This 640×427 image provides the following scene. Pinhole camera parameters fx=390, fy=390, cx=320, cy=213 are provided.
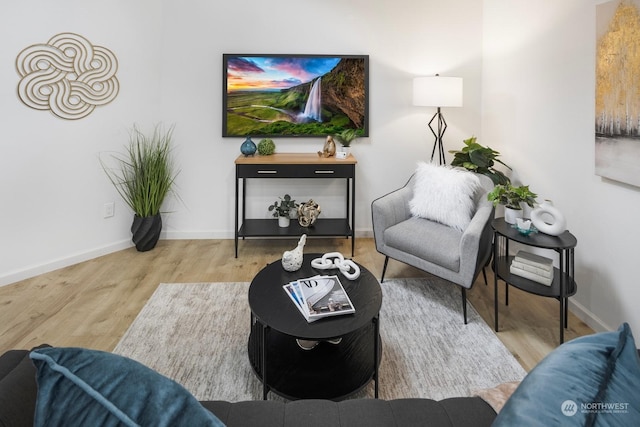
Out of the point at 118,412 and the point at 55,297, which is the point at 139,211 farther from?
the point at 118,412

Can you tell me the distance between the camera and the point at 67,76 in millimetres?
3113

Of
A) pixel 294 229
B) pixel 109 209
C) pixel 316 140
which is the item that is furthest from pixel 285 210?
pixel 109 209

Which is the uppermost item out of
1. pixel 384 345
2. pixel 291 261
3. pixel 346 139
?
pixel 346 139

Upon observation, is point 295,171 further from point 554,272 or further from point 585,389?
point 585,389

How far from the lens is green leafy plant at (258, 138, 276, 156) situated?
12.3 ft

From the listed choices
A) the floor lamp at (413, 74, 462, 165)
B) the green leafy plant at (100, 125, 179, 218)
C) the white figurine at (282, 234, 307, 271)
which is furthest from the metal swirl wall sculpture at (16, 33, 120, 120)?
the floor lamp at (413, 74, 462, 165)

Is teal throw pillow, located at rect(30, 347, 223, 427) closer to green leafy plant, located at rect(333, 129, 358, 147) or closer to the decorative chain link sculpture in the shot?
the decorative chain link sculpture

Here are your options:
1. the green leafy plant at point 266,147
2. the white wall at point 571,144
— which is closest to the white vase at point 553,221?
the white wall at point 571,144

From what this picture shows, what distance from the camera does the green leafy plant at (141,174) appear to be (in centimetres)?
352

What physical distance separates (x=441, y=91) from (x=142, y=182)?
2778mm

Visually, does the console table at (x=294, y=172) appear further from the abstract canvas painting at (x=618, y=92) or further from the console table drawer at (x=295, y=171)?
the abstract canvas painting at (x=618, y=92)

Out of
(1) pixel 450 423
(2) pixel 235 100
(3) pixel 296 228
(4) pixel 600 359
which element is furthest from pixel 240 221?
(4) pixel 600 359

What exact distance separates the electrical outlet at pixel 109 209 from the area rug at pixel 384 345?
1.15 metres

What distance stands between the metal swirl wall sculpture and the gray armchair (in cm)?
254
